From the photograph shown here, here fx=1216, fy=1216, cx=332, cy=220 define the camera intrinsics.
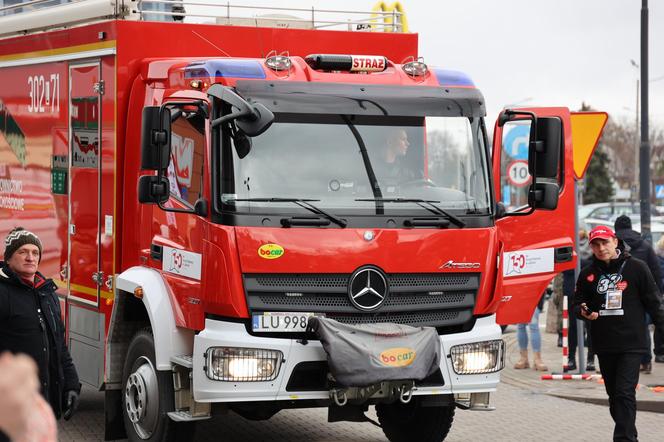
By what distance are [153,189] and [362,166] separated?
137 centimetres

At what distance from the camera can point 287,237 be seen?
25.2 feet

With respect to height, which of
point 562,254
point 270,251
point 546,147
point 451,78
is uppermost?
point 451,78

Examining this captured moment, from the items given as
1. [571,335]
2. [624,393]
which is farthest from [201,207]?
[571,335]

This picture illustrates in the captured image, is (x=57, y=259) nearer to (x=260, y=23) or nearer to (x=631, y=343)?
(x=260, y=23)

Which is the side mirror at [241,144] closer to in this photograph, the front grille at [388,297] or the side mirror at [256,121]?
the side mirror at [256,121]

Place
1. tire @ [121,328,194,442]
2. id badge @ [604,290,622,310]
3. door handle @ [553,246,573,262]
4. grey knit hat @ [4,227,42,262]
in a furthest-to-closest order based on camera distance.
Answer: door handle @ [553,246,573,262]
id badge @ [604,290,622,310]
tire @ [121,328,194,442]
grey knit hat @ [4,227,42,262]

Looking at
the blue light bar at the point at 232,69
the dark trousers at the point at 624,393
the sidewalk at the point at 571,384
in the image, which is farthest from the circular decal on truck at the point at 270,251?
the sidewalk at the point at 571,384

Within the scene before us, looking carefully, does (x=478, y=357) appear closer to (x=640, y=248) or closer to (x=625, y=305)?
(x=625, y=305)

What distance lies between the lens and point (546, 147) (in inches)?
324

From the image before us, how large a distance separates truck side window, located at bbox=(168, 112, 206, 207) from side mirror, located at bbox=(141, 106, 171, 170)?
0.27m

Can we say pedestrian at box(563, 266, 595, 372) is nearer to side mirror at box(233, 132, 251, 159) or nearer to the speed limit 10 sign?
the speed limit 10 sign

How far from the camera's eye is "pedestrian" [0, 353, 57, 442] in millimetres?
2752

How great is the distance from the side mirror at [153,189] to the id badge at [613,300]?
135 inches

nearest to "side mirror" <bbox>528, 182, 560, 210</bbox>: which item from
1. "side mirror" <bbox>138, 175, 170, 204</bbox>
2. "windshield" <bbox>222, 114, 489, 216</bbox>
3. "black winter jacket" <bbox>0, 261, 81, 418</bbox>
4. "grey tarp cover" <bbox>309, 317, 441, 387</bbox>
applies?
"windshield" <bbox>222, 114, 489, 216</bbox>
